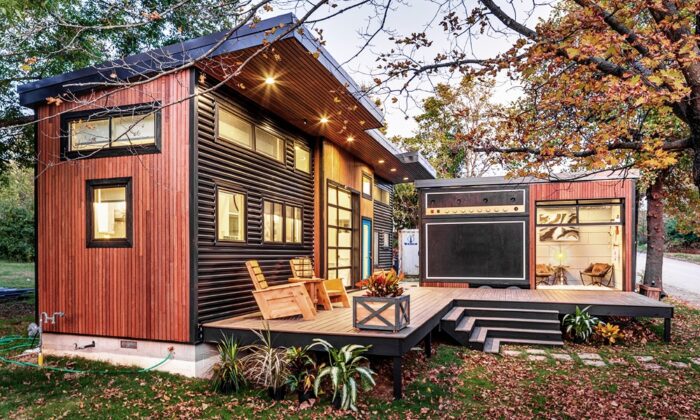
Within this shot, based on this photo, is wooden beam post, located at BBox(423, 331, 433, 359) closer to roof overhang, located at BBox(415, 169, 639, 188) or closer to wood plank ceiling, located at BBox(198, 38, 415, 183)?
wood plank ceiling, located at BBox(198, 38, 415, 183)

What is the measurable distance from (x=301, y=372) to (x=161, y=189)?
2.81 m

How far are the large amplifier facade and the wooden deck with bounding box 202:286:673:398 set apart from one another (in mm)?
754

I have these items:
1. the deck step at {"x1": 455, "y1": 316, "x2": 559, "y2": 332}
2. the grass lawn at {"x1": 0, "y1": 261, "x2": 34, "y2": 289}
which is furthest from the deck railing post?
the grass lawn at {"x1": 0, "y1": 261, "x2": 34, "y2": 289}

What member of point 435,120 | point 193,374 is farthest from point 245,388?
point 435,120

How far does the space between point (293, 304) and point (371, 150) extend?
16.8 ft

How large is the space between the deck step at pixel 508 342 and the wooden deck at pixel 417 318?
833 millimetres

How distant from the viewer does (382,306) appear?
5.29 meters

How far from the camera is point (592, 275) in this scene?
1136 centimetres

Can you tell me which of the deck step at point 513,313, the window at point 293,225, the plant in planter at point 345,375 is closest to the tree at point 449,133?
the deck step at point 513,313

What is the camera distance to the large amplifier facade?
10758 mm

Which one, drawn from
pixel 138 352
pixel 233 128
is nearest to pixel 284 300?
pixel 138 352

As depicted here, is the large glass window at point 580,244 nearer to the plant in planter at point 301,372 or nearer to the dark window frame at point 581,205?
the dark window frame at point 581,205

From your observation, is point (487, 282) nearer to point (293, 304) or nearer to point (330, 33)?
point (293, 304)

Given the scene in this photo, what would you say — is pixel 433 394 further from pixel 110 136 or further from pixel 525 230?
pixel 525 230
